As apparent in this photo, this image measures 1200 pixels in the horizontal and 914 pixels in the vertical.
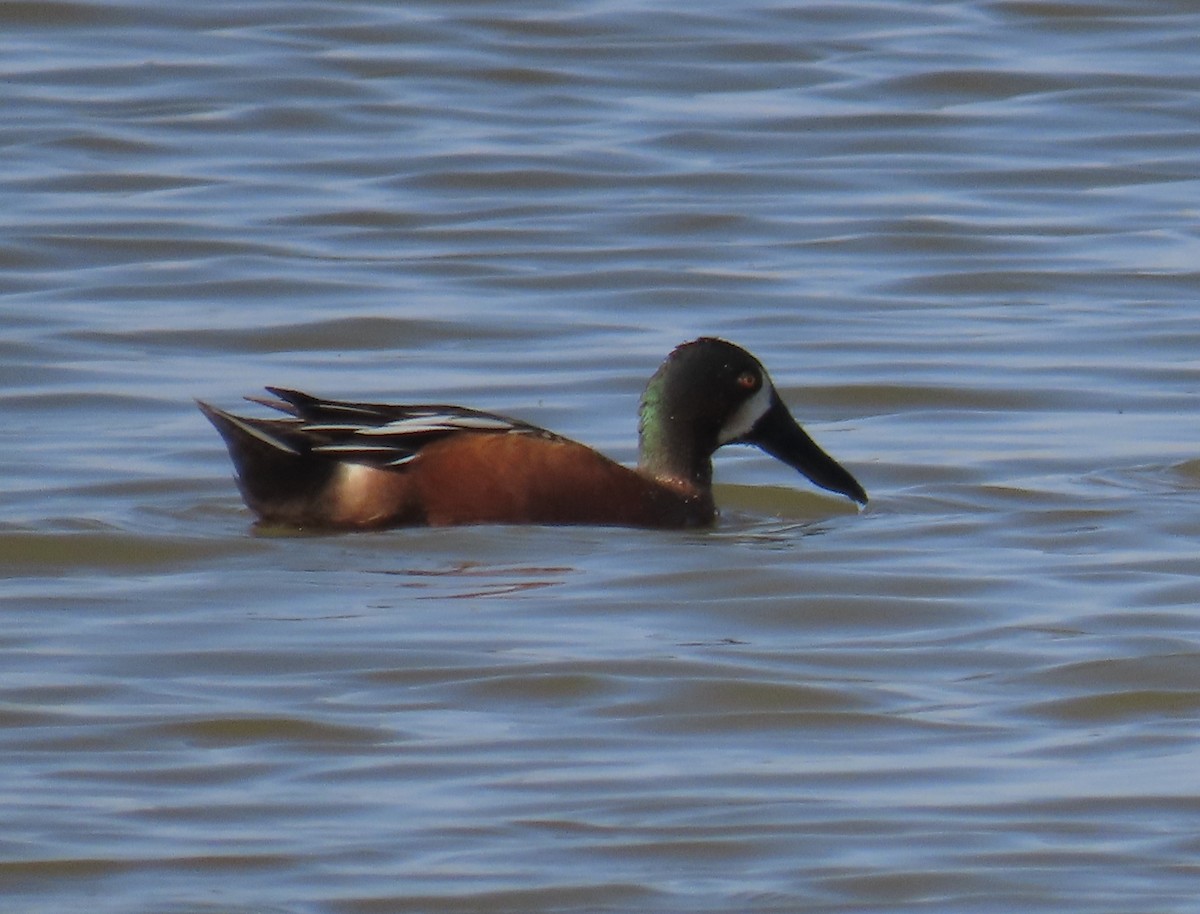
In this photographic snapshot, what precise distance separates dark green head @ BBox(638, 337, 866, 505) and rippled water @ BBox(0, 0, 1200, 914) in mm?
178

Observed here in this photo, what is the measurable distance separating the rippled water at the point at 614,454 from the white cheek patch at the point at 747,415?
282mm

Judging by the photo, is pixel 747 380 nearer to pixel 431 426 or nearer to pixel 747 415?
pixel 747 415

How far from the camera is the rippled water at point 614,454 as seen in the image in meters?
5.36

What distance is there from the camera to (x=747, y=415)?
359 inches

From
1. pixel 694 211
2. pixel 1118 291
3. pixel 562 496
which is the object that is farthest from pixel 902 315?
pixel 562 496

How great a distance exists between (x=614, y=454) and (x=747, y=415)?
2.44 feet

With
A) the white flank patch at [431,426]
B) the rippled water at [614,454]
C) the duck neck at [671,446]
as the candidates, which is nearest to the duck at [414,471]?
the white flank patch at [431,426]

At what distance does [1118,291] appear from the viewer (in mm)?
12383

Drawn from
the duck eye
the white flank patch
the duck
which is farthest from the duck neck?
the white flank patch

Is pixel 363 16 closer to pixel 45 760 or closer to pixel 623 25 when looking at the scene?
pixel 623 25

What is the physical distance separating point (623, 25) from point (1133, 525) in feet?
35.0

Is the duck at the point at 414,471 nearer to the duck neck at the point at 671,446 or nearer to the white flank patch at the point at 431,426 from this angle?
the white flank patch at the point at 431,426

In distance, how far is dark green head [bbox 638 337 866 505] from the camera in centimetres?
892

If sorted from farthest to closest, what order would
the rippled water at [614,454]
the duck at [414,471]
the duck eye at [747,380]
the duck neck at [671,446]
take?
the duck eye at [747,380], the duck neck at [671,446], the duck at [414,471], the rippled water at [614,454]
